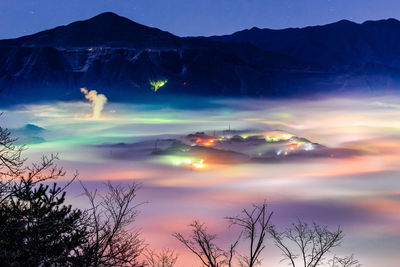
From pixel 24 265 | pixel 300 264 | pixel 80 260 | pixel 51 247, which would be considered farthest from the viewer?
pixel 300 264

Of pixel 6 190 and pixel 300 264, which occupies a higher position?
pixel 6 190

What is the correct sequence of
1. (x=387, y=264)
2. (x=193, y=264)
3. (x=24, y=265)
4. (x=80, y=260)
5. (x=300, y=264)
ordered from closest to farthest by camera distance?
(x=24, y=265)
(x=80, y=260)
(x=300, y=264)
(x=387, y=264)
(x=193, y=264)

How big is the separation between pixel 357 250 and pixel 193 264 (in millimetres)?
61266

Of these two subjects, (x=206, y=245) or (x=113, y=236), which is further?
(x=206, y=245)

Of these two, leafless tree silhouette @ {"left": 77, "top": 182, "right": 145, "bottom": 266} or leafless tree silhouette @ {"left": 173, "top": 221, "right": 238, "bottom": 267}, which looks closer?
leafless tree silhouette @ {"left": 77, "top": 182, "right": 145, "bottom": 266}

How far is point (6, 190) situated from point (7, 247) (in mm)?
2264

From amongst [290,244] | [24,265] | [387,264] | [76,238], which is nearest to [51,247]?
[76,238]

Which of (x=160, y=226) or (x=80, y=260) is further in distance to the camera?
(x=160, y=226)

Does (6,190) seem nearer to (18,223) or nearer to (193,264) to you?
(18,223)

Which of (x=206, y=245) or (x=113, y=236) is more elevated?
(x=113, y=236)

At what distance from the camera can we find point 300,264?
516 feet

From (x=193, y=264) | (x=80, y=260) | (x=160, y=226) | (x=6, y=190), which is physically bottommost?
(x=193, y=264)

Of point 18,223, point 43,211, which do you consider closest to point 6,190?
point 18,223

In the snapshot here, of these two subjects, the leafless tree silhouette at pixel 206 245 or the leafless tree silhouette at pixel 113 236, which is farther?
the leafless tree silhouette at pixel 206 245
